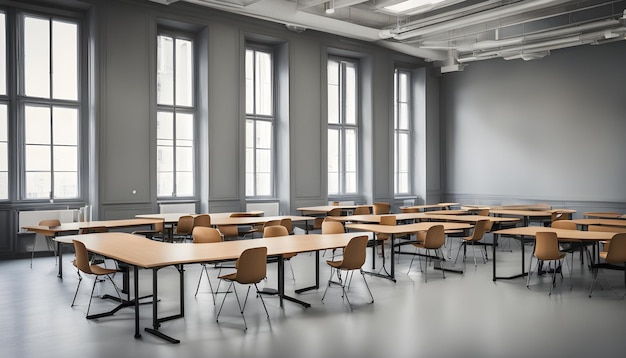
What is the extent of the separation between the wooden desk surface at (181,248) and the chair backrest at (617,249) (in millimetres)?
3045

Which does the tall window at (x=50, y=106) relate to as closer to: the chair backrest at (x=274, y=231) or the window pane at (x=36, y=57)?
the window pane at (x=36, y=57)

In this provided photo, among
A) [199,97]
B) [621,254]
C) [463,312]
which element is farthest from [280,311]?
[199,97]

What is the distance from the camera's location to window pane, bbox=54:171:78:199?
9.92 metres

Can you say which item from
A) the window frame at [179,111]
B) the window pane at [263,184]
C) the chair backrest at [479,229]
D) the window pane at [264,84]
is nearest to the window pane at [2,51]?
the window frame at [179,111]

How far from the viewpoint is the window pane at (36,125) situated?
9.62m

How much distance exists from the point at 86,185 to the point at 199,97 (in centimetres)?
297

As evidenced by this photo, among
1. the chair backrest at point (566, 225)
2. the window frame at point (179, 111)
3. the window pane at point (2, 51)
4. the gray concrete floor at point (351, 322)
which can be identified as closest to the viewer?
the gray concrete floor at point (351, 322)

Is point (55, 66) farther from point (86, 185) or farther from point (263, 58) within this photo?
point (263, 58)

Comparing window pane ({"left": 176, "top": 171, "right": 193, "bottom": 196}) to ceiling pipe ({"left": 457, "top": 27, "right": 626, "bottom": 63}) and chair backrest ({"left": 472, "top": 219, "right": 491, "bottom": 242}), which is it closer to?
chair backrest ({"left": 472, "top": 219, "right": 491, "bottom": 242})

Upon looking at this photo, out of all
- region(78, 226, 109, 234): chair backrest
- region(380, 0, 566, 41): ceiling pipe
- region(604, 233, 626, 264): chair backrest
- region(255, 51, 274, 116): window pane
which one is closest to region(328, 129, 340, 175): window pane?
region(255, 51, 274, 116): window pane

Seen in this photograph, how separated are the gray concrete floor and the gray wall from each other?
6.10 meters

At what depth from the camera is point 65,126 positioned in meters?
10.0

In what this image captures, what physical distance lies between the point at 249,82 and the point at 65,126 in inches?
162

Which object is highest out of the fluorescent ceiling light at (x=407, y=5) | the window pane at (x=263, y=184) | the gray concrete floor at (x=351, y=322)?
the fluorescent ceiling light at (x=407, y=5)
